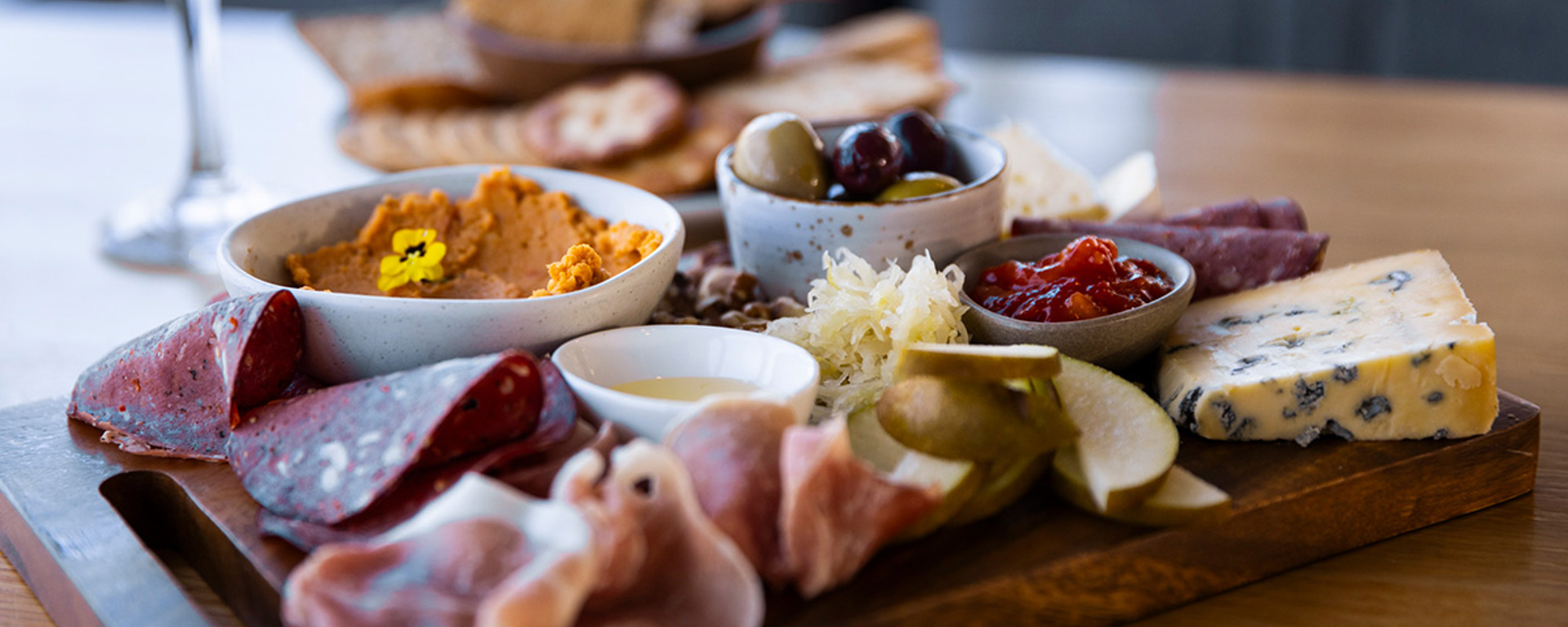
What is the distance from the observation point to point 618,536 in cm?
97

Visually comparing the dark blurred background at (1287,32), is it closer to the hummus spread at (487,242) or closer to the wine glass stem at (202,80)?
the wine glass stem at (202,80)

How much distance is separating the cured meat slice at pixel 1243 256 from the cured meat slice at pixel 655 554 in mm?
879

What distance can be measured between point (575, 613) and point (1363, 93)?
314cm

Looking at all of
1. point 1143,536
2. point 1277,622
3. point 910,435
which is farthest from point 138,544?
point 1277,622

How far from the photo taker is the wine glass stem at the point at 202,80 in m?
2.29

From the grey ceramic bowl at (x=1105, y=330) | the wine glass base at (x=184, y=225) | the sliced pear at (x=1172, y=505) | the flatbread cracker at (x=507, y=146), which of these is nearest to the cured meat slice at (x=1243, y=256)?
the grey ceramic bowl at (x=1105, y=330)

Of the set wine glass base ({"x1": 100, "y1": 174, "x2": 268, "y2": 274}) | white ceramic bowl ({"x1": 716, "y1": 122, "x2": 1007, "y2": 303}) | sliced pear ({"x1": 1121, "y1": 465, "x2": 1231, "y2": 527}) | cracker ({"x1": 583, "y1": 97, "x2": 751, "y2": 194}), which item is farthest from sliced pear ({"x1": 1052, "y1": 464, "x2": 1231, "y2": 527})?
wine glass base ({"x1": 100, "y1": 174, "x2": 268, "y2": 274})

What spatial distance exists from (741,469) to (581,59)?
2.10m

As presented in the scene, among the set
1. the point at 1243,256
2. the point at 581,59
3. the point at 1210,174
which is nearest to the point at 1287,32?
the point at 1210,174

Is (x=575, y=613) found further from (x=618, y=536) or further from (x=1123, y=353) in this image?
(x=1123, y=353)

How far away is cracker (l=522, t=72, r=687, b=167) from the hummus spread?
3.44 ft

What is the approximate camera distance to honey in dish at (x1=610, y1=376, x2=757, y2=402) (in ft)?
4.37

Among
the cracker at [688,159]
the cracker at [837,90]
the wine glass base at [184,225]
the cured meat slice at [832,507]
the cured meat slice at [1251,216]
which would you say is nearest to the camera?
the cured meat slice at [832,507]

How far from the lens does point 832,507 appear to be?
41.0 inches
